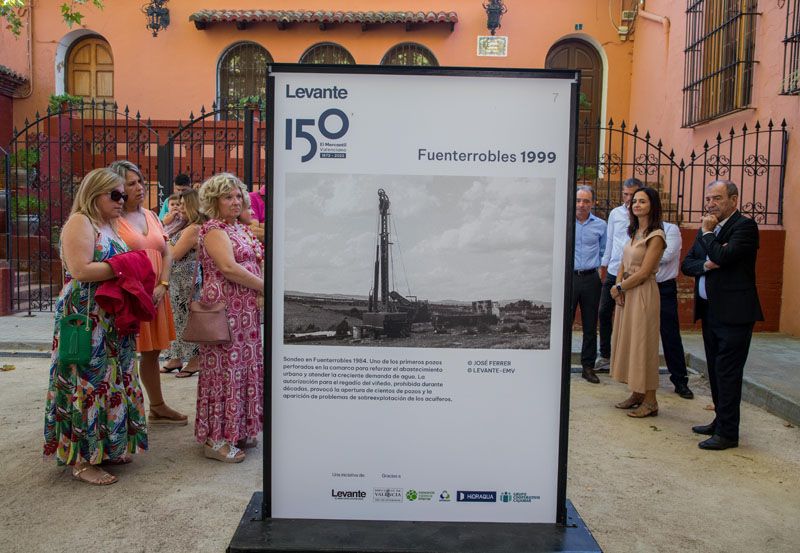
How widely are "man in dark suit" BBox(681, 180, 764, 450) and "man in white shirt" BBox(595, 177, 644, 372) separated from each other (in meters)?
1.58

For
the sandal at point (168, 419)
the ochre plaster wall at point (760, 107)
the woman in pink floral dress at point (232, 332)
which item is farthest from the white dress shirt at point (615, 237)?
the sandal at point (168, 419)

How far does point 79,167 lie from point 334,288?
12184 millimetres

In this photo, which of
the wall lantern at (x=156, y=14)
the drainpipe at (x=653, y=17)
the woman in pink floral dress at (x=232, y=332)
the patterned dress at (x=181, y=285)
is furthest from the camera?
the wall lantern at (x=156, y=14)

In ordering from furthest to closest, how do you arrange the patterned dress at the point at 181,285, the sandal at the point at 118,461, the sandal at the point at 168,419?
the patterned dress at the point at 181,285 → the sandal at the point at 168,419 → the sandal at the point at 118,461

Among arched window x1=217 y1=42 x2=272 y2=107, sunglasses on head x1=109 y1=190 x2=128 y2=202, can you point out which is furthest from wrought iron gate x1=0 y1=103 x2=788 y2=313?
sunglasses on head x1=109 y1=190 x2=128 y2=202

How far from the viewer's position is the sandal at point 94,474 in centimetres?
411

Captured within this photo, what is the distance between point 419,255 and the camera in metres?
2.48

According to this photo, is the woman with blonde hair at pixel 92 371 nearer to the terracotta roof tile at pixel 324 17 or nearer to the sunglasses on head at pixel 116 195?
the sunglasses on head at pixel 116 195

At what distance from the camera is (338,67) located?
2416 mm

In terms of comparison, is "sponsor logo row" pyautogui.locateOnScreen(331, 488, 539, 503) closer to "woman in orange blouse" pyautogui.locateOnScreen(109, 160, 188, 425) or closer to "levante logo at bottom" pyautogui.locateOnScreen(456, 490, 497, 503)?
"levante logo at bottom" pyautogui.locateOnScreen(456, 490, 497, 503)

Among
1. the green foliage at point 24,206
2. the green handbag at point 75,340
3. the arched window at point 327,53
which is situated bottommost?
the green handbag at point 75,340

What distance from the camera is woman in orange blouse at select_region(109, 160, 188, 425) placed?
464 cm

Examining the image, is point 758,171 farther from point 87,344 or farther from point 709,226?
point 87,344

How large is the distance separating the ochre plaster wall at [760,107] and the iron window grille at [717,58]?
0.69 feet
